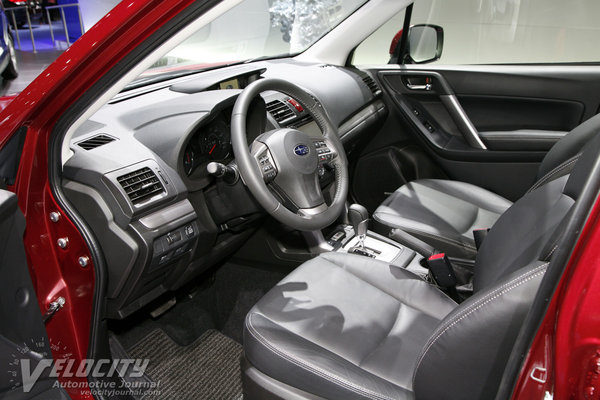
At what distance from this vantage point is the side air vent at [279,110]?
6.52ft

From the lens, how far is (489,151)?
256 cm

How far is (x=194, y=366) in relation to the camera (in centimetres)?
200

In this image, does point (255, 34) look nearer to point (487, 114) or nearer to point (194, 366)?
point (487, 114)

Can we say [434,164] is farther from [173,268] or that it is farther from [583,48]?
[583,48]

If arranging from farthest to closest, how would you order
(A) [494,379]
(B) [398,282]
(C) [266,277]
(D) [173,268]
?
(C) [266,277], (D) [173,268], (B) [398,282], (A) [494,379]

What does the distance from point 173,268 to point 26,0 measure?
19.3 ft

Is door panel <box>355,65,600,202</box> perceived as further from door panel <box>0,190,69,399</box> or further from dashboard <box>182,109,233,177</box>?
door panel <box>0,190,69,399</box>

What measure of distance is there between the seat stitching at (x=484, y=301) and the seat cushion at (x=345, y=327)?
24 cm

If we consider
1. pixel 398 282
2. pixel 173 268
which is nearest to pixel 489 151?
pixel 398 282

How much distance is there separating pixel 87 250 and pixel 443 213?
1423mm

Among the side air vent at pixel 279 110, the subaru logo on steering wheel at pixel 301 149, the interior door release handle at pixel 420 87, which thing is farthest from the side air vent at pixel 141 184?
the interior door release handle at pixel 420 87

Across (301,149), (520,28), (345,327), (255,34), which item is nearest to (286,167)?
(301,149)

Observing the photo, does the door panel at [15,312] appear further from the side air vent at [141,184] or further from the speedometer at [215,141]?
the speedometer at [215,141]

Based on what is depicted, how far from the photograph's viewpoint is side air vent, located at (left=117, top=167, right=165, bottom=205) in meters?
1.44
